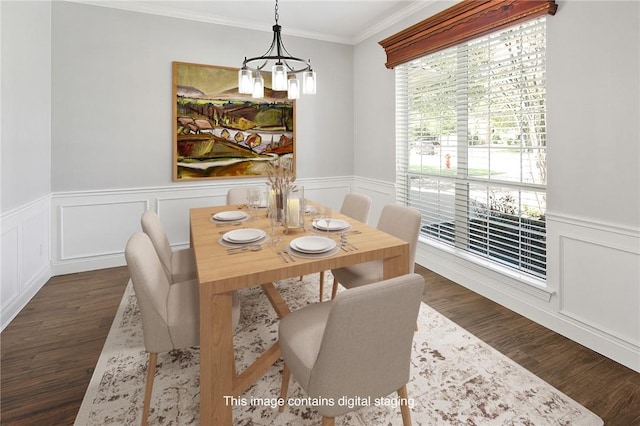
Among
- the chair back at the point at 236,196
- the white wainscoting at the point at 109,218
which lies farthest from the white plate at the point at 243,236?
the white wainscoting at the point at 109,218

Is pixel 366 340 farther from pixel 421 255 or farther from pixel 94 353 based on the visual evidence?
pixel 421 255

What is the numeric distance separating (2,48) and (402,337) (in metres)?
3.19

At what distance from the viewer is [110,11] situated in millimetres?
3375

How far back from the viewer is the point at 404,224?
234 cm

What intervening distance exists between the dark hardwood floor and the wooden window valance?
215 centimetres

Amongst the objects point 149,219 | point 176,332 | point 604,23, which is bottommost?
point 176,332

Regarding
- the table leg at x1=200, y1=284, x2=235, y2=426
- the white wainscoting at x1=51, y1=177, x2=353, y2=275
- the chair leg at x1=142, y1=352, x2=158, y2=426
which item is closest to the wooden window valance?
the white wainscoting at x1=51, y1=177, x2=353, y2=275

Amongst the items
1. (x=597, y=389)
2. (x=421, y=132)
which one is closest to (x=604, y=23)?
(x=421, y=132)

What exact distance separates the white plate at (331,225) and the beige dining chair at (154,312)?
72 cm

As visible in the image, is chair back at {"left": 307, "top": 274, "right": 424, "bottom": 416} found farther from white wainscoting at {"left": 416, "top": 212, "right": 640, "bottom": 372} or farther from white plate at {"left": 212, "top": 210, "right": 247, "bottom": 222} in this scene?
white wainscoting at {"left": 416, "top": 212, "right": 640, "bottom": 372}

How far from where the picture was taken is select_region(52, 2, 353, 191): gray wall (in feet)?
10.8

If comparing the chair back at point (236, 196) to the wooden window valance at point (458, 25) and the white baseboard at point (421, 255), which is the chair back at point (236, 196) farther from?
the wooden window valance at point (458, 25)

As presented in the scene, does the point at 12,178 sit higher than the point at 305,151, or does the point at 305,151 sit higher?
the point at 305,151

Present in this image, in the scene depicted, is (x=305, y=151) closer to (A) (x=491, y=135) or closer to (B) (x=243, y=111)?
(B) (x=243, y=111)
